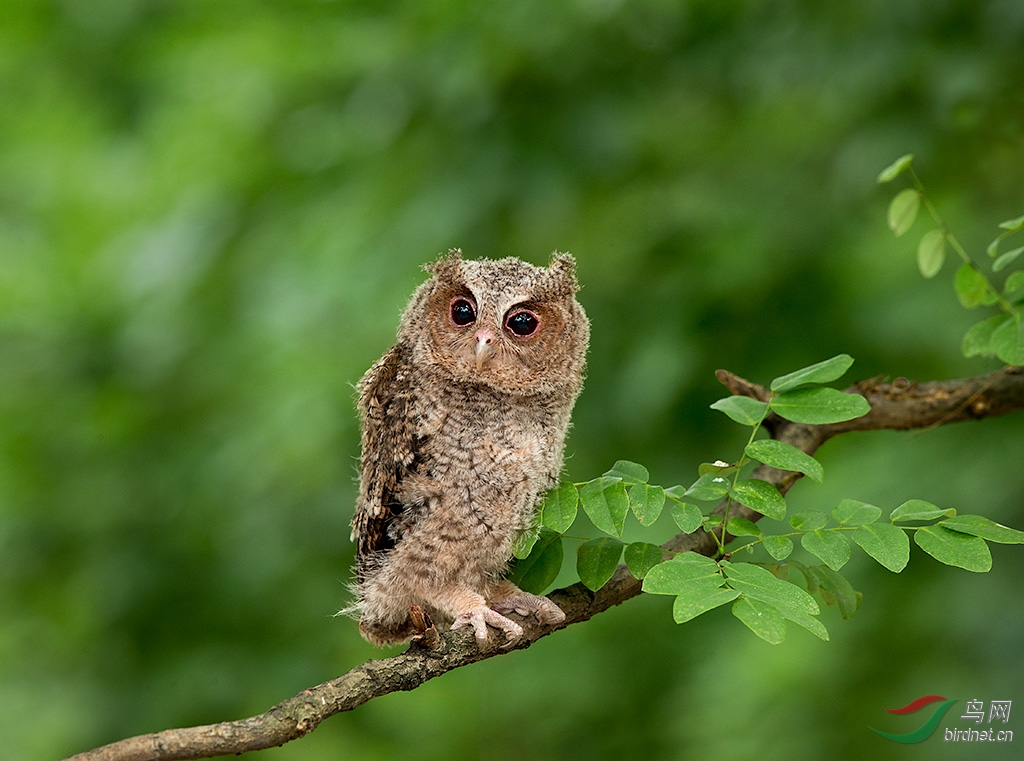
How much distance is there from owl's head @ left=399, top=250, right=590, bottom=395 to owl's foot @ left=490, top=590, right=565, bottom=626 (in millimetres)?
393

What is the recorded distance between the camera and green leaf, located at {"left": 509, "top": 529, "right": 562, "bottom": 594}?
1.83 metres

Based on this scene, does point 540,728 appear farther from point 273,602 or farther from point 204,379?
point 204,379

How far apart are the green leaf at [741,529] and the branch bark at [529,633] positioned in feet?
0.75

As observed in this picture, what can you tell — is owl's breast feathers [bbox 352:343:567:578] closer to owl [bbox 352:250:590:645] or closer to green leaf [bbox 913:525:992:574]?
owl [bbox 352:250:590:645]

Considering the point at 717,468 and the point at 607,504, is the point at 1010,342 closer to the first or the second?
the point at 717,468

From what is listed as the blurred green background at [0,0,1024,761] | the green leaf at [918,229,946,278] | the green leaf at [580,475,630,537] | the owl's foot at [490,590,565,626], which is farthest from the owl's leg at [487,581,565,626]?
the green leaf at [918,229,946,278]

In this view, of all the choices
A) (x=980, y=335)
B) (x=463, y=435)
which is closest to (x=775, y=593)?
(x=463, y=435)

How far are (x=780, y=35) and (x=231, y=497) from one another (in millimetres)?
2290

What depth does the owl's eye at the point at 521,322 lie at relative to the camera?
1934 mm

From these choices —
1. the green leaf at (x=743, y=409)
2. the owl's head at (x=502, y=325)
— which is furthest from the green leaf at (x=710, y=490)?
the owl's head at (x=502, y=325)

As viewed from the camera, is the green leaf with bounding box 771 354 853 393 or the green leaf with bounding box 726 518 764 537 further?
the green leaf with bounding box 771 354 853 393

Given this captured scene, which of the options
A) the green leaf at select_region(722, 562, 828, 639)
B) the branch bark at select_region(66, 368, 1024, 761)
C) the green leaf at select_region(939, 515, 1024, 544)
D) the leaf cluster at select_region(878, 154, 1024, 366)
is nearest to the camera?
the branch bark at select_region(66, 368, 1024, 761)

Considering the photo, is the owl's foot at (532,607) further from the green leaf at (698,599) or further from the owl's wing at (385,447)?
the green leaf at (698,599)

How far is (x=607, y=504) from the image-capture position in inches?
61.3
